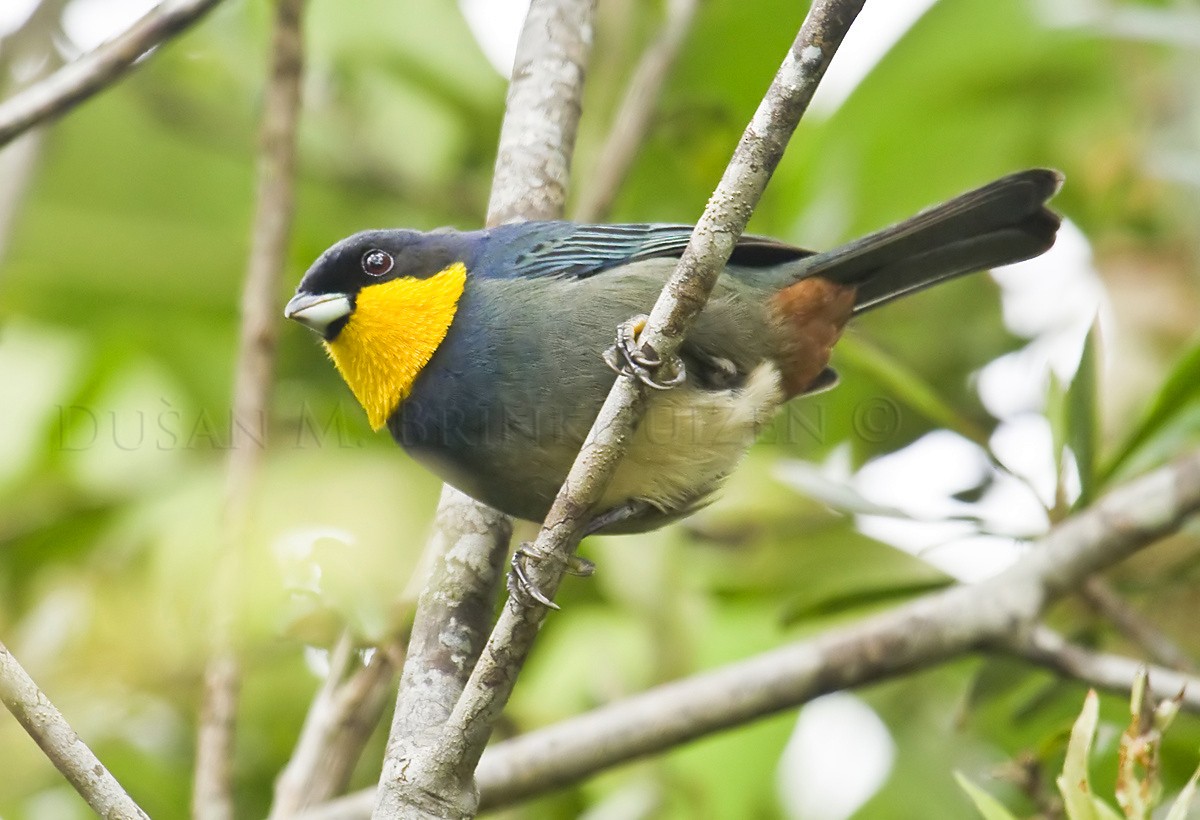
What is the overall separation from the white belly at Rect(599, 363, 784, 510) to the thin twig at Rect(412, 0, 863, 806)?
757 mm

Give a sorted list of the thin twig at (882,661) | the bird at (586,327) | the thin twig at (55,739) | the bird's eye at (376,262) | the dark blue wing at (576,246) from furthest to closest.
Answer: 1. the bird's eye at (376,262)
2. the dark blue wing at (576,246)
3. the bird at (586,327)
4. the thin twig at (882,661)
5. the thin twig at (55,739)

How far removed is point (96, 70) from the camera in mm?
3105

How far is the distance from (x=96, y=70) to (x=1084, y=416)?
105 inches

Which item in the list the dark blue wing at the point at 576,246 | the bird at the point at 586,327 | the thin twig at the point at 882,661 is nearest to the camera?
the thin twig at the point at 882,661

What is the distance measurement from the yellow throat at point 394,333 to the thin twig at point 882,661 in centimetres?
101

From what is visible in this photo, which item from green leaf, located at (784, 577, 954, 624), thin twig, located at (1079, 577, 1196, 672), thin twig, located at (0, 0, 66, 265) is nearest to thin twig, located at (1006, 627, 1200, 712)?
thin twig, located at (1079, 577, 1196, 672)

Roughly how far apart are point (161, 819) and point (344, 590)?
1387 mm

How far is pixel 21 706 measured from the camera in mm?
2223

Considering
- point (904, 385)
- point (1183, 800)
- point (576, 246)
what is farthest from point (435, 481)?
point (1183, 800)

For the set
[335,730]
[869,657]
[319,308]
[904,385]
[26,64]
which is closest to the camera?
[335,730]

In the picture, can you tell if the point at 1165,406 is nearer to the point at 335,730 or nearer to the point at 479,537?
the point at 479,537

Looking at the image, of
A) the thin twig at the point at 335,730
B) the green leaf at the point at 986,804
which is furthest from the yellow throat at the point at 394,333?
the green leaf at the point at 986,804

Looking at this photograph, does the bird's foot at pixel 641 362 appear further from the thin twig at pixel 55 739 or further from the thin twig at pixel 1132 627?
the thin twig at pixel 1132 627

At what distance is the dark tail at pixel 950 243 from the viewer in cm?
384
